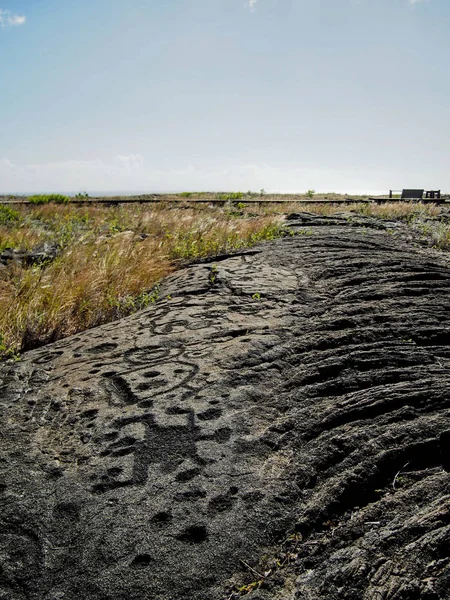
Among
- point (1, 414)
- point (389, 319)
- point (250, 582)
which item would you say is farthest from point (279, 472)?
point (389, 319)

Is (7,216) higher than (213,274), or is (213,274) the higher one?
(7,216)

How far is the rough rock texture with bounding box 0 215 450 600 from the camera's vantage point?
67.2 inches

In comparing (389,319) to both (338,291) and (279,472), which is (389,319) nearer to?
(338,291)

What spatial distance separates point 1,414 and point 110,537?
1168mm

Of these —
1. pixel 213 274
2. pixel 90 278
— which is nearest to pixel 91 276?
pixel 90 278

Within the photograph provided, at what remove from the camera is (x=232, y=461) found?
7.16ft

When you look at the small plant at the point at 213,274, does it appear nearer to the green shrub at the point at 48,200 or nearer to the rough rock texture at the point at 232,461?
the rough rock texture at the point at 232,461

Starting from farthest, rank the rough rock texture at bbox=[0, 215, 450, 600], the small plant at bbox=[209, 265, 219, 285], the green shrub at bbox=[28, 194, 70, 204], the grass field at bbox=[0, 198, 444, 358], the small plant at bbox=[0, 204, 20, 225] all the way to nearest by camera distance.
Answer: the green shrub at bbox=[28, 194, 70, 204], the small plant at bbox=[0, 204, 20, 225], the small plant at bbox=[209, 265, 219, 285], the grass field at bbox=[0, 198, 444, 358], the rough rock texture at bbox=[0, 215, 450, 600]

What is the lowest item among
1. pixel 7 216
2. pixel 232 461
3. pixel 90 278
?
pixel 232 461

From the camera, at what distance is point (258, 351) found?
10.4 feet

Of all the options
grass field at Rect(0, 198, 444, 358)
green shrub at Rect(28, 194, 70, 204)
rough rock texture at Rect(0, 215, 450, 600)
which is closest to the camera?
rough rock texture at Rect(0, 215, 450, 600)

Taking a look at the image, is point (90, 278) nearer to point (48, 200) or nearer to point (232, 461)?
point (232, 461)

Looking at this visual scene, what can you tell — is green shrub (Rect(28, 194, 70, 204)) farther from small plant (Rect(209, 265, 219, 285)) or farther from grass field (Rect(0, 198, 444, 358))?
small plant (Rect(209, 265, 219, 285))

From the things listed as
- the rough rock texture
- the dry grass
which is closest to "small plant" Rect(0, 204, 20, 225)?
the dry grass
